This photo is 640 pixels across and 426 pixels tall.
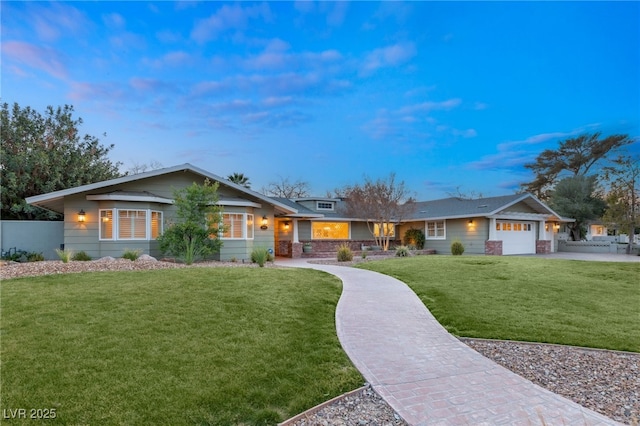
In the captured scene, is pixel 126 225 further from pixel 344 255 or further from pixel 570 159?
pixel 570 159

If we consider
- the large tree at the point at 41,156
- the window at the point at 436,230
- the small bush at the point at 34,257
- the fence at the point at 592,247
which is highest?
the large tree at the point at 41,156

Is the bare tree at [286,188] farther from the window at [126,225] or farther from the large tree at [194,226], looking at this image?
the large tree at [194,226]

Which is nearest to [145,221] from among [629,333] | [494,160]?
[629,333]

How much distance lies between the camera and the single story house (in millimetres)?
13414

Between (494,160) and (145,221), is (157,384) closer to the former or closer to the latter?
(145,221)

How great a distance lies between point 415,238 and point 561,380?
820 inches

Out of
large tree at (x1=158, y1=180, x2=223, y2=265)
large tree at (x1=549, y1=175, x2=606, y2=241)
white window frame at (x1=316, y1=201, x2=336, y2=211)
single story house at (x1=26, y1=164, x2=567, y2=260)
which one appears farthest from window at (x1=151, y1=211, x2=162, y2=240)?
large tree at (x1=549, y1=175, x2=606, y2=241)

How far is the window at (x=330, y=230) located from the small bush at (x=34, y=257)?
14.7 m

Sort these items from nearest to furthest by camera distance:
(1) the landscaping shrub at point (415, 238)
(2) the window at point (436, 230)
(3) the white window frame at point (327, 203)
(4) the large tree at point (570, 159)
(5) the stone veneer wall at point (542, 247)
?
(2) the window at point (436, 230)
(5) the stone veneer wall at point (542, 247)
(1) the landscaping shrub at point (415, 238)
(3) the white window frame at point (327, 203)
(4) the large tree at point (570, 159)

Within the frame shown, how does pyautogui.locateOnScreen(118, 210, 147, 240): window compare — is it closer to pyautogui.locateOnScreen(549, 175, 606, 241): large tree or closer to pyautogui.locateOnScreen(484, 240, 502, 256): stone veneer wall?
pyautogui.locateOnScreen(484, 240, 502, 256): stone veneer wall

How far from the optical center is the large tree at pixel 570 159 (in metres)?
36.0

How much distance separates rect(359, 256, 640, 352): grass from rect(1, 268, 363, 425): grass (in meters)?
2.77

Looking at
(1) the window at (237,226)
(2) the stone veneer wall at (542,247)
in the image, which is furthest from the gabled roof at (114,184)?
(2) the stone veneer wall at (542,247)

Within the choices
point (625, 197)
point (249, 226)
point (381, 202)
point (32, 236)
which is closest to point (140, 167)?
point (32, 236)
